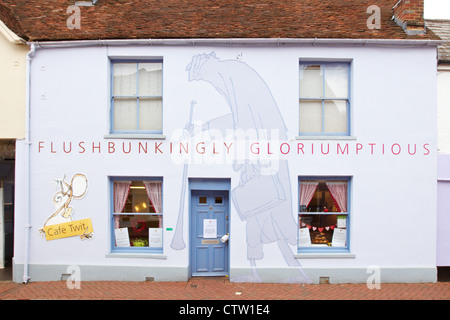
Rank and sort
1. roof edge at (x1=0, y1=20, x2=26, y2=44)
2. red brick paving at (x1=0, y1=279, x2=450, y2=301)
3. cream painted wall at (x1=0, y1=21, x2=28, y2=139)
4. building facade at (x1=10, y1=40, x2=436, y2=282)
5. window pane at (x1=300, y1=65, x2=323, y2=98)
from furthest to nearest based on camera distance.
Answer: window pane at (x1=300, y1=65, x2=323, y2=98), cream painted wall at (x1=0, y1=21, x2=28, y2=139), building facade at (x1=10, y1=40, x2=436, y2=282), roof edge at (x1=0, y1=20, x2=26, y2=44), red brick paving at (x1=0, y1=279, x2=450, y2=301)

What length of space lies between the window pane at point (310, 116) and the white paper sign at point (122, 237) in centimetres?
507

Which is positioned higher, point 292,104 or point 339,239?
point 292,104

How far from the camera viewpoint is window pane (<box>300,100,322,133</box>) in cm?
830

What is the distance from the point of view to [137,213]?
8242 millimetres

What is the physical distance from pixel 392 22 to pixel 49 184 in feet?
31.4

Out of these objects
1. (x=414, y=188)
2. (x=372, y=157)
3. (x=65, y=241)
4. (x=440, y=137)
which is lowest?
(x=65, y=241)

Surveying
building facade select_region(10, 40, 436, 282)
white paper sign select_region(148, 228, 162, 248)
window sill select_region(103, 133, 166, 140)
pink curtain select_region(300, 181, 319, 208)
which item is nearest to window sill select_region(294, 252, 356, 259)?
building facade select_region(10, 40, 436, 282)

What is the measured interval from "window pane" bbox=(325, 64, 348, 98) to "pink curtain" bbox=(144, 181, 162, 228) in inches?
188

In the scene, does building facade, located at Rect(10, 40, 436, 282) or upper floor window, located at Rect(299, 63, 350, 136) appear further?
upper floor window, located at Rect(299, 63, 350, 136)

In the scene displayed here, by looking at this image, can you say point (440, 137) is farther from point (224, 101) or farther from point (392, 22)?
point (224, 101)

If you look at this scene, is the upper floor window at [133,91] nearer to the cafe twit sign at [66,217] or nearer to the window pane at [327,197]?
the cafe twit sign at [66,217]

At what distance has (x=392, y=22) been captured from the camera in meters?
8.69

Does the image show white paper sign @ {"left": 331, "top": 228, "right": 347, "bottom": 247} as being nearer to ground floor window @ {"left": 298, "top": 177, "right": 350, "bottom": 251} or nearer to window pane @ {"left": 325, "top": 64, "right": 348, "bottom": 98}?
ground floor window @ {"left": 298, "top": 177, "right": 350, "bottom": 251}

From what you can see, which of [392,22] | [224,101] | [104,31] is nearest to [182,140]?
[224,101]
